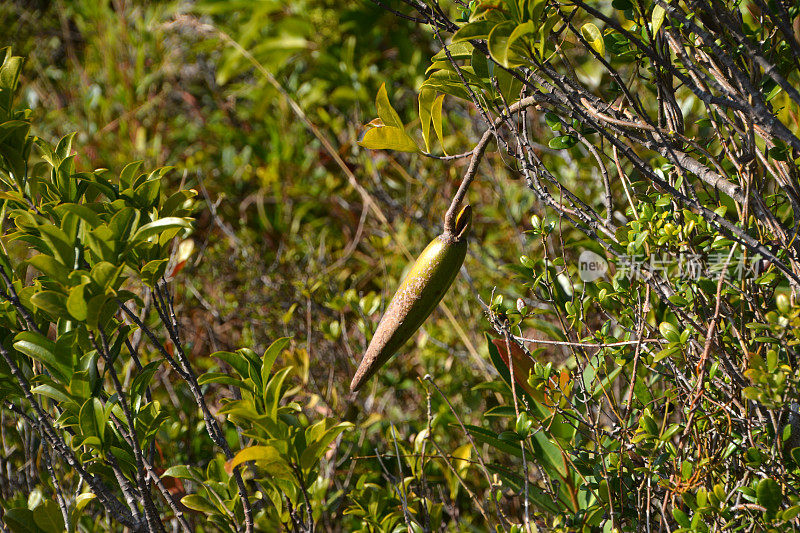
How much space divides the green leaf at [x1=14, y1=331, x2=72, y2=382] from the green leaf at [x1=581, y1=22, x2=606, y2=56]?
707mm

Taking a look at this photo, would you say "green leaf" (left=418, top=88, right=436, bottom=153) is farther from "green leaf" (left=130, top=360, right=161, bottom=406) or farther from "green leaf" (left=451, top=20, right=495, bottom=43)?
"green leaf" (left=130, top=360, right=161, bottom=406)

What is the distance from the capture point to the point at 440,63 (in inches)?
34.0

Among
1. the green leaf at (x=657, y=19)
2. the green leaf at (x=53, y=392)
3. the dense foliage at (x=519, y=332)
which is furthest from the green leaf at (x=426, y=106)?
the green leaf at (x=53, y=392)

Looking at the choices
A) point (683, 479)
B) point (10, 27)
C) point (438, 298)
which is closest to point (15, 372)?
point (438, 298)

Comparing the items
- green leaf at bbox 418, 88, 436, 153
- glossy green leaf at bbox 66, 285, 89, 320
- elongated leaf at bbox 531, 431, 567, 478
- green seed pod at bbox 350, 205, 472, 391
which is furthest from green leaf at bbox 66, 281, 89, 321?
elongated leaf at bbox 531, 431, 567, 478

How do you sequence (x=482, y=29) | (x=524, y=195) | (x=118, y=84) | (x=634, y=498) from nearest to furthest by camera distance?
(x=482, y=29), (x=634, y=498), (x=524, y=195), (x=118, y=84)

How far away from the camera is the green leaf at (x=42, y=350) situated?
2.55 ft

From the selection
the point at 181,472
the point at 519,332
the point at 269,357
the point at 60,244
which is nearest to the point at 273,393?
the point at 269,357

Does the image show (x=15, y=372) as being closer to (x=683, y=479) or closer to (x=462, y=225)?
(x=462, y=225)

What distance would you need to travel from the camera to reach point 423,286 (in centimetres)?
83

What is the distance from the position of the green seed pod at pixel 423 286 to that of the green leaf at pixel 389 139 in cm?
11

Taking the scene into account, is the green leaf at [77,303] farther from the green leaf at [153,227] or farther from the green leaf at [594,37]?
the green leaf at [594,37]

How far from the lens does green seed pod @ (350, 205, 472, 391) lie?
2.71 feet

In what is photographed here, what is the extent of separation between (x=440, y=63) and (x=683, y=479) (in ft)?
1.86
